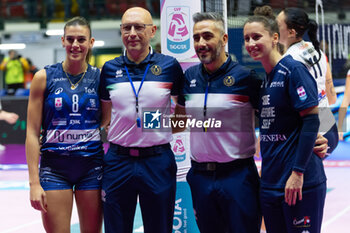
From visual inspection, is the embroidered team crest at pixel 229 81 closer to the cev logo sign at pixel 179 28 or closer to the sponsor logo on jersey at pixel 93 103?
the sponsor logo on jersey at pixel 93 103

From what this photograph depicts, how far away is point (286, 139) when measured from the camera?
10.2ft

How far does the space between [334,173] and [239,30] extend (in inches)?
154

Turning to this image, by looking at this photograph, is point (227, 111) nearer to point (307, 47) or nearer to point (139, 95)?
point (139, 95)

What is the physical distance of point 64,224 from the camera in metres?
3.60

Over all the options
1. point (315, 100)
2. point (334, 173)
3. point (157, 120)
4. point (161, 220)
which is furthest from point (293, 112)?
point (334, 173)

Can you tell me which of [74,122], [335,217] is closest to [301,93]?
[74,122]

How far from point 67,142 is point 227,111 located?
123 centimetres

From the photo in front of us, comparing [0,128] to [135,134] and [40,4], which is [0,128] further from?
[40,4]

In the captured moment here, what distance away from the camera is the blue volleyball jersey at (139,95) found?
3.48 meters

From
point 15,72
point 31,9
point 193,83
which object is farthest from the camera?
point 31,9

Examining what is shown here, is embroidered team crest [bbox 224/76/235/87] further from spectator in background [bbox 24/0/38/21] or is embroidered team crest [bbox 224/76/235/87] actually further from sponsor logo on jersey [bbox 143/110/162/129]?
spectator in background [bbox 24/0/38/21]

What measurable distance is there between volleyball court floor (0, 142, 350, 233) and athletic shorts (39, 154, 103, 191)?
2.44 m

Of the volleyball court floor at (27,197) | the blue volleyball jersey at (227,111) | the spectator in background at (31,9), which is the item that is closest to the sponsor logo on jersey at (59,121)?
the blue volleyball jersey at (227,111)

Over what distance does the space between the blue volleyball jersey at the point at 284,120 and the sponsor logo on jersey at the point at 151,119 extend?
0.78 metres
